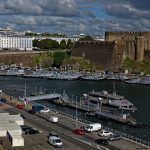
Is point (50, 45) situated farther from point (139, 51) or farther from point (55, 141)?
point (55, 141)

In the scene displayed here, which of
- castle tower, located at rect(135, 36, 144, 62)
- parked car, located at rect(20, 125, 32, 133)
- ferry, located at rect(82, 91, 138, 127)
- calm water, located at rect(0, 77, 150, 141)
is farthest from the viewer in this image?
castle tower, located at rect(135, 36, 144, 62)

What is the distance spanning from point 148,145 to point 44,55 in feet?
295

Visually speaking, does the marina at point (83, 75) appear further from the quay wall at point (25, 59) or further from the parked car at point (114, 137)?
the parked car at point (114, 137)

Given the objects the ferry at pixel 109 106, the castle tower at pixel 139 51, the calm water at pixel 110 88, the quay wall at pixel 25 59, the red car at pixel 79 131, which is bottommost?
the calm water at pixel 110 88

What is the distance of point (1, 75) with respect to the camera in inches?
4117

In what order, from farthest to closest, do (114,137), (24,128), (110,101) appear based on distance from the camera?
(110,101), (24,128), (114,137)

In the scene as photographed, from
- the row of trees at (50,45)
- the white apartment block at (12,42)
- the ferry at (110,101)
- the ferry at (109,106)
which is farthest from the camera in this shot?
the white apartment block at (12,42)

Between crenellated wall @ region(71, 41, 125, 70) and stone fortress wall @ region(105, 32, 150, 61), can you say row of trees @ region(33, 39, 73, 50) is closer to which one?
crenellated wall @ region(71, 41, 125, 70)

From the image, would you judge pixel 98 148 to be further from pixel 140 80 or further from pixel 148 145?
pixel 140 80

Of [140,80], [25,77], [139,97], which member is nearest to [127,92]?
[139,97]

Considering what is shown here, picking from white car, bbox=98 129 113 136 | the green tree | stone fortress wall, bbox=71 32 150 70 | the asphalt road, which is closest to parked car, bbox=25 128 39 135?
the asphalt road

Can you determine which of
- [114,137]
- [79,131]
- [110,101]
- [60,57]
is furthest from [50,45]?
[114,137]

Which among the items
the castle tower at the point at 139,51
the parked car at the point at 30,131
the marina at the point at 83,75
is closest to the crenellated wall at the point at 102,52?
the castle tower at the point at 139,51

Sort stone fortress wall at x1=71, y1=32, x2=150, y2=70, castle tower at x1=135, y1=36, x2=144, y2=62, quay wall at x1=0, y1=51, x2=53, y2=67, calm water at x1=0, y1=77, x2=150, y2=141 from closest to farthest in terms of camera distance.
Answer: calm water at x1=0, y1=77, x2=150, y2=141 → castle tower at x1=135, y1=36, x2=144, y2=62 → stone fortress wall at x1=71, y1=32, x2=150, y2=70 → quay wall at x1=0, y1=51, x2=53, y2=67
